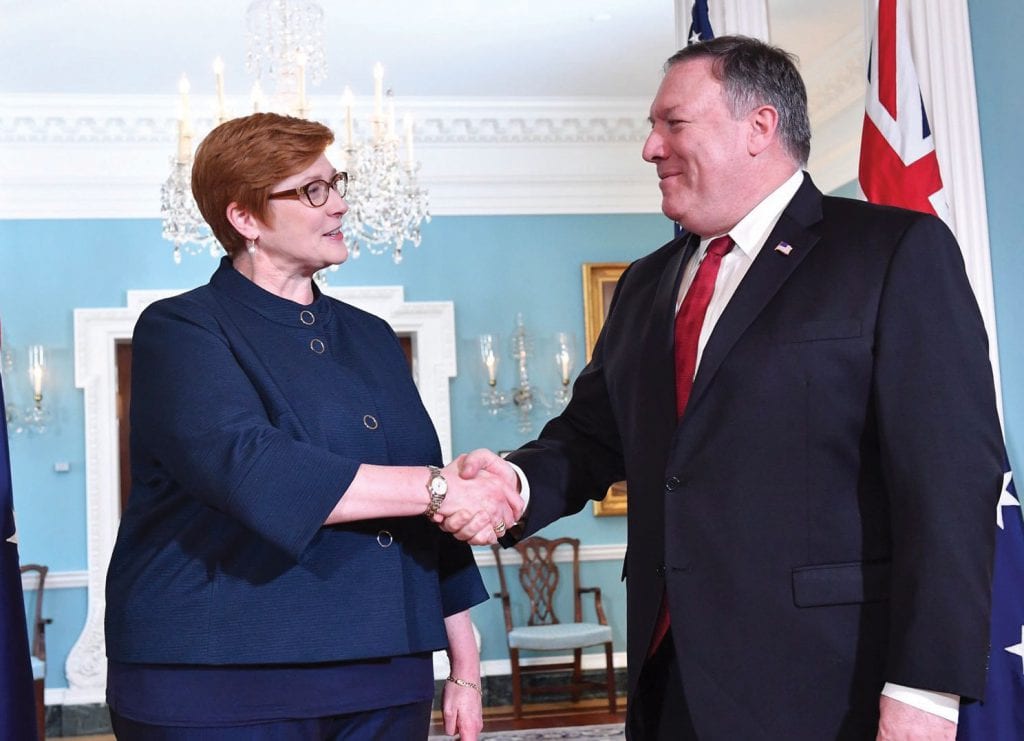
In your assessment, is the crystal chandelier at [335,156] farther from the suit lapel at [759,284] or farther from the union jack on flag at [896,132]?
the suit lapel at [759,284]

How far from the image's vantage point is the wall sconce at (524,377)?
26.1ft

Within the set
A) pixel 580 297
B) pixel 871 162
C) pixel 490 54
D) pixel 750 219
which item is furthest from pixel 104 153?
pixel 750 219

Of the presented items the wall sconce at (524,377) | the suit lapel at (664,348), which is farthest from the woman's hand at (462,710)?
the wall sconce at (524,377)

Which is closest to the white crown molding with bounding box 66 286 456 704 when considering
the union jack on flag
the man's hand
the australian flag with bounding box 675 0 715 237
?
the australian flag with bounding box 675 0 715 237

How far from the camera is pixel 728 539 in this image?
1.89 meters

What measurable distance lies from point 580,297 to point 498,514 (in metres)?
6.01

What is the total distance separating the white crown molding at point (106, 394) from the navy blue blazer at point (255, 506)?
5313mm

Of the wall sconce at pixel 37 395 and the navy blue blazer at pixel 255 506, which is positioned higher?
the wall sconce at pixel 37 395

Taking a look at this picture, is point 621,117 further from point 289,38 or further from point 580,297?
point 289,38

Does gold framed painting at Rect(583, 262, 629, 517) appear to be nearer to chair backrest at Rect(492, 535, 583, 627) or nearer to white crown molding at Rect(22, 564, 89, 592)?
chair backrest at Rect(492, 535, 583, 627)

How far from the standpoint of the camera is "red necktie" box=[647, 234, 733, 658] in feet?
6.58

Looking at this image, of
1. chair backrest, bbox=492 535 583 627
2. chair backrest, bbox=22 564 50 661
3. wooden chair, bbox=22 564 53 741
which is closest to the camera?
wooden chair, bbox=22 564 53 741

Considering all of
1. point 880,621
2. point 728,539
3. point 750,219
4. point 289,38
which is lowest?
point 880,621

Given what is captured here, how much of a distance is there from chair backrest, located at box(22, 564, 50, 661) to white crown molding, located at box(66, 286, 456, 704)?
0.85ft
